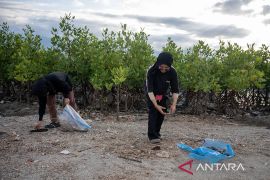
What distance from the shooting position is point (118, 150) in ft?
22.2

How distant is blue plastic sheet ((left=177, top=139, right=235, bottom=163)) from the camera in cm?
627

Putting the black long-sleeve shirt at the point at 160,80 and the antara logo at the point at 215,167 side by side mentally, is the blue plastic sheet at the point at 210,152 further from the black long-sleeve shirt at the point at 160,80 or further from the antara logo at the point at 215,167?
the black long-sleeve shirt at the point at 160,80

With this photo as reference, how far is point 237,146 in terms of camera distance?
7.43m

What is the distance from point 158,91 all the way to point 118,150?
1393 millimetres

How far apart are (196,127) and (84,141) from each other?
319 cm

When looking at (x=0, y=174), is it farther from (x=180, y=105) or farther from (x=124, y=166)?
(x=180, y=105)

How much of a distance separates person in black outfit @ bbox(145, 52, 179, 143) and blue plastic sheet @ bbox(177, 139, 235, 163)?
667 mm

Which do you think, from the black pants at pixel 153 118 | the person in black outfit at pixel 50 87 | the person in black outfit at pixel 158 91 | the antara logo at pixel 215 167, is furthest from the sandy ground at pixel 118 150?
the person in black outfit at pixel 50 87

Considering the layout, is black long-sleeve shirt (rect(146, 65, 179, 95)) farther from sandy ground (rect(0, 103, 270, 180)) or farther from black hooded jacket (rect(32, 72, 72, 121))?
black hooded jacket (rect(32, 72, 72, 121))

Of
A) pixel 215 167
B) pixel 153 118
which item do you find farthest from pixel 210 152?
pixel 153 118

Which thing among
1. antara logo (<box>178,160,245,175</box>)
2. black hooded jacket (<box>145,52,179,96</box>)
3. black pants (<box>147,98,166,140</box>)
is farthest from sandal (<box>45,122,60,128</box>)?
antara logo (<box>178,160,245,175</box>)

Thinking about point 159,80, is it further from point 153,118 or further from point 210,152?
point 210,152

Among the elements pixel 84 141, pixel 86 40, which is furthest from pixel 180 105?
pixel 84 141

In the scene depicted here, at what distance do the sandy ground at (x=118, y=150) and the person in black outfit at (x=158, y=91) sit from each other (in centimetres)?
40
